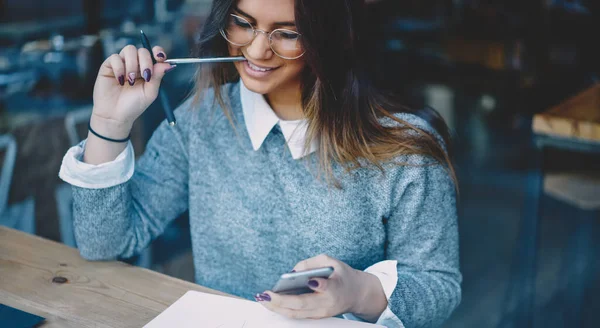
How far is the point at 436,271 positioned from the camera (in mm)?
1176

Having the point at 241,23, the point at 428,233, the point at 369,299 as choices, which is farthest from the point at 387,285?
the point at 241,23

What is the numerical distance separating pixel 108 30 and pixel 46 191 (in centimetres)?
80

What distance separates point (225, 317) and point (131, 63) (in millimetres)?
480

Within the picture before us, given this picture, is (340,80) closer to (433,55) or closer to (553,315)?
(553,315)

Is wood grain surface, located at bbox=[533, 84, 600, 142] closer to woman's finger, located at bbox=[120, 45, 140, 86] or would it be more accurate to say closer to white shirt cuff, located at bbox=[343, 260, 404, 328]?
white shirt cuff, located at bbox=[343, 260, 404, 328]

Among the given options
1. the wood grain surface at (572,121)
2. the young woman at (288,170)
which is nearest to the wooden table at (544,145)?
the wood grain surface at (572,121)

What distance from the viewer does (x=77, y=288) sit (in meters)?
1.09

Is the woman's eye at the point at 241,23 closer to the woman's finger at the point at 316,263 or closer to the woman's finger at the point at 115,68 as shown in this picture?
the woman's finger at the point at 115,68

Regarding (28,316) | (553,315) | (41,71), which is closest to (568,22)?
(553,315)

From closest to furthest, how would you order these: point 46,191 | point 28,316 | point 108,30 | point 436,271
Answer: point 28,316
point 436,271
point 46,191
point 108,30

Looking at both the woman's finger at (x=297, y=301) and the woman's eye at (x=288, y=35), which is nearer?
the woman's finger at (x=297, y=301)

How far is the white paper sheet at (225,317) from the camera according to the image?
3.09 feet

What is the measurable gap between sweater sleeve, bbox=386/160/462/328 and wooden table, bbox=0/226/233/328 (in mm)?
365

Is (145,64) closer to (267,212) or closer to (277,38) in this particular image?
(277,38)
